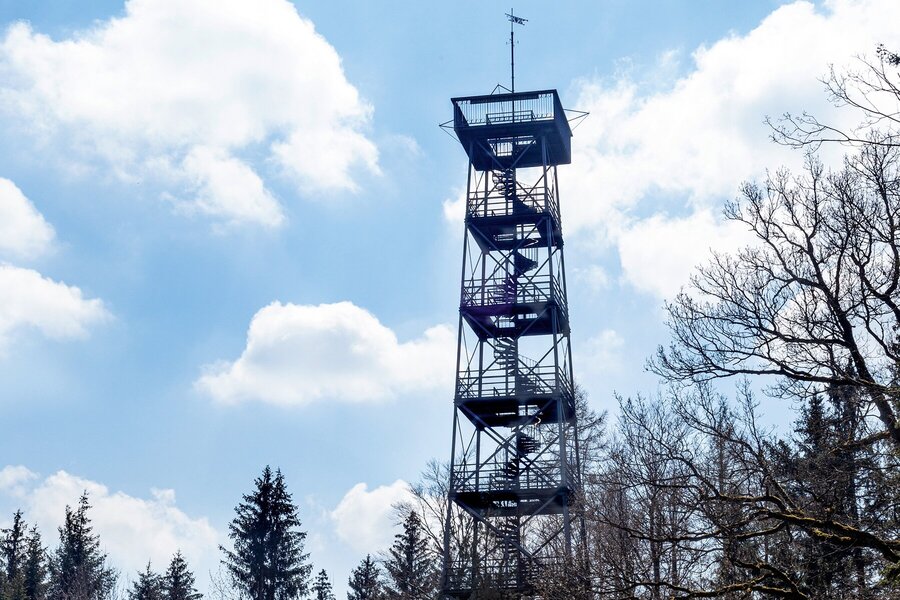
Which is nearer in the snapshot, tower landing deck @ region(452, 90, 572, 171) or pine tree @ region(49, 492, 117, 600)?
tower landing deck @ region(452, 90, 572, 171)

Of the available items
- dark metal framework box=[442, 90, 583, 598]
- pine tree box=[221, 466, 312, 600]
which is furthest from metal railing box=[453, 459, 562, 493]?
pine tree box=[221, 466, 312, 600]

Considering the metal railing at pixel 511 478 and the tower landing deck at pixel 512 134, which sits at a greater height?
the tower landing deck at pixel 512 134

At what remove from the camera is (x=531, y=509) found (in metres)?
30.4

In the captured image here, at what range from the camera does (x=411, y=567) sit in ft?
163

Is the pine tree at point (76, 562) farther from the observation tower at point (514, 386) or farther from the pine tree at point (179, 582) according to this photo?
the observation tower at point (514, 386)

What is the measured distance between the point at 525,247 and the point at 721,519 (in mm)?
17699

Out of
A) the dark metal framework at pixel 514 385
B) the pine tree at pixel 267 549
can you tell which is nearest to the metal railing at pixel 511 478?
the dark metal framework at pixel 514 385

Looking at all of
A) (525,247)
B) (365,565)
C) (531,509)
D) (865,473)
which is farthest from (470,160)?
(365,565)

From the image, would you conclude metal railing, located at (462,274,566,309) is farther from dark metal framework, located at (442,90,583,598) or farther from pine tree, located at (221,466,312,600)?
pine tree, located at (221,466,312,600)

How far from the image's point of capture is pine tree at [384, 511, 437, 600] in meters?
35.0

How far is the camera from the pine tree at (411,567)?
115 feet

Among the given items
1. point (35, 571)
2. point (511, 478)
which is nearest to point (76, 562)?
point (35, 571)

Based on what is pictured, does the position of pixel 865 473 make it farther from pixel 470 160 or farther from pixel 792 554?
pixel 470 160

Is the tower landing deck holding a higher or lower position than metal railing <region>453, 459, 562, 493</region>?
higher
